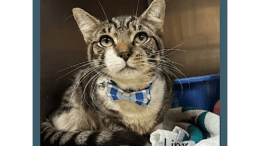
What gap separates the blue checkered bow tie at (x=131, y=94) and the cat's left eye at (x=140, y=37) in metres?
0.24

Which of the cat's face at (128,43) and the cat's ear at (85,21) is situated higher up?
the cat's ear at (85,21)

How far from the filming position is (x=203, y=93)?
1296 millimetres

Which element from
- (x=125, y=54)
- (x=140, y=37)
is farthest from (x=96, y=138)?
(x=140, y=37)

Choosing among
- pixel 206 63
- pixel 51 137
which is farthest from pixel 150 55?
pixel 51 137

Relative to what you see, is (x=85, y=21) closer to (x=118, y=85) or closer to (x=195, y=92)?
(x=118, y=85)

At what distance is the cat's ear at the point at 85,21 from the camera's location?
1300 millimetres

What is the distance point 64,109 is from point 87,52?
1.15ft

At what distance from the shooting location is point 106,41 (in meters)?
1.25

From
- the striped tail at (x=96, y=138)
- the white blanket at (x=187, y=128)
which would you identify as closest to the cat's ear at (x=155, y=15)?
the white blanket at (x=187, y=128)

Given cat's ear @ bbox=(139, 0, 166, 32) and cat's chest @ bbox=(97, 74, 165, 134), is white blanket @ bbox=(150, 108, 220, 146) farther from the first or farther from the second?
cat's ear @ bbox=(139, 0, 166, 32)

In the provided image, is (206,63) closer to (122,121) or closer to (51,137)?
(122,121)

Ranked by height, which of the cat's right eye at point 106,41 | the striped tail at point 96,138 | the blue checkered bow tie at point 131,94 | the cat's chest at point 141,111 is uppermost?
the cat's right eye at point 106,41
